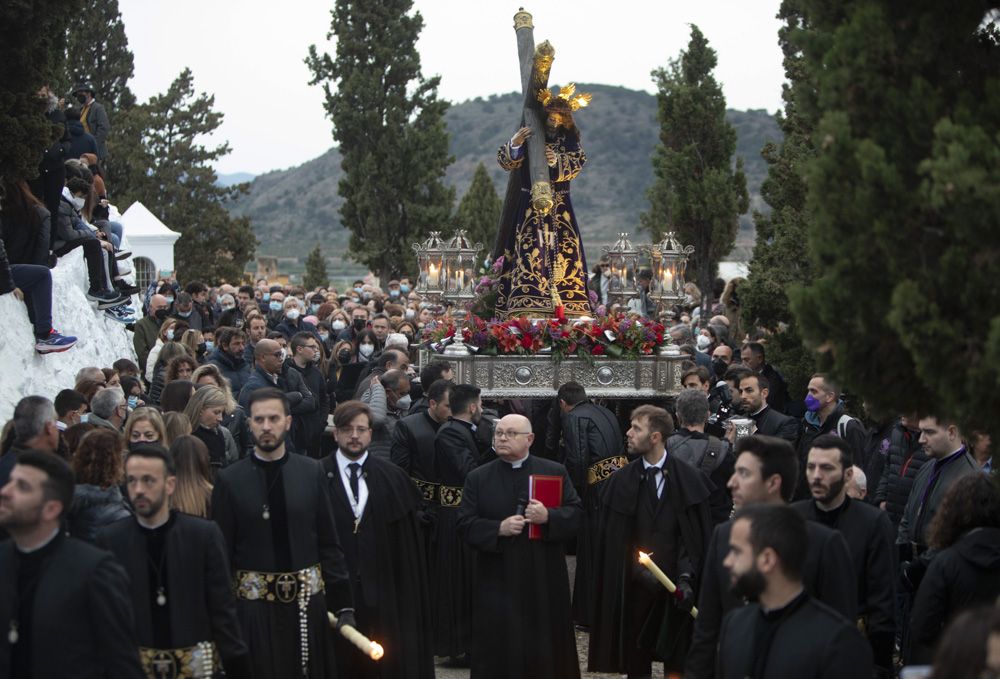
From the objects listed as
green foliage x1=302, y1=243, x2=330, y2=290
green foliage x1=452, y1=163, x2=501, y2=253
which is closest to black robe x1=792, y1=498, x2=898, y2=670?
green foliage x1=452, y1=163, x2=501, y2=253

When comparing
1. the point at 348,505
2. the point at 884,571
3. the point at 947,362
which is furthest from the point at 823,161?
the point at 348,505

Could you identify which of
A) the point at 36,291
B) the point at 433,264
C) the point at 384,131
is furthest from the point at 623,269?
the point at 384,131

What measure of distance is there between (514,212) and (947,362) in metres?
11.7

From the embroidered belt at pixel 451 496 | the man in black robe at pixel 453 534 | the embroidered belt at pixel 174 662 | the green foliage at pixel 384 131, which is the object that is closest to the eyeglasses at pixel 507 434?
the man in black robe at pixel 453 534

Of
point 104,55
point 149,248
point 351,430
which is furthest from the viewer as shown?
point 104,55

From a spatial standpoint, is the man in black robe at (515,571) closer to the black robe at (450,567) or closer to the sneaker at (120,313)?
the black robe at (450,567)

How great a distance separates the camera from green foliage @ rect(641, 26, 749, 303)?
2491 cm

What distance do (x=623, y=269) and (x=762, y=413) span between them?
5.82 metres

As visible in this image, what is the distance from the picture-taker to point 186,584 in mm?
6188

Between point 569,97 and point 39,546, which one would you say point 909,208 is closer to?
point 39,546

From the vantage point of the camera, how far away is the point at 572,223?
1612cm

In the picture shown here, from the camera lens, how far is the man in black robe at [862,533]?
6754mm

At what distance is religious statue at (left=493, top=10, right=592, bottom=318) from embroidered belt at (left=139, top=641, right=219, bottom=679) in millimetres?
9654

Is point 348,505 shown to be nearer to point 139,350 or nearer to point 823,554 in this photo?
point 823,554
